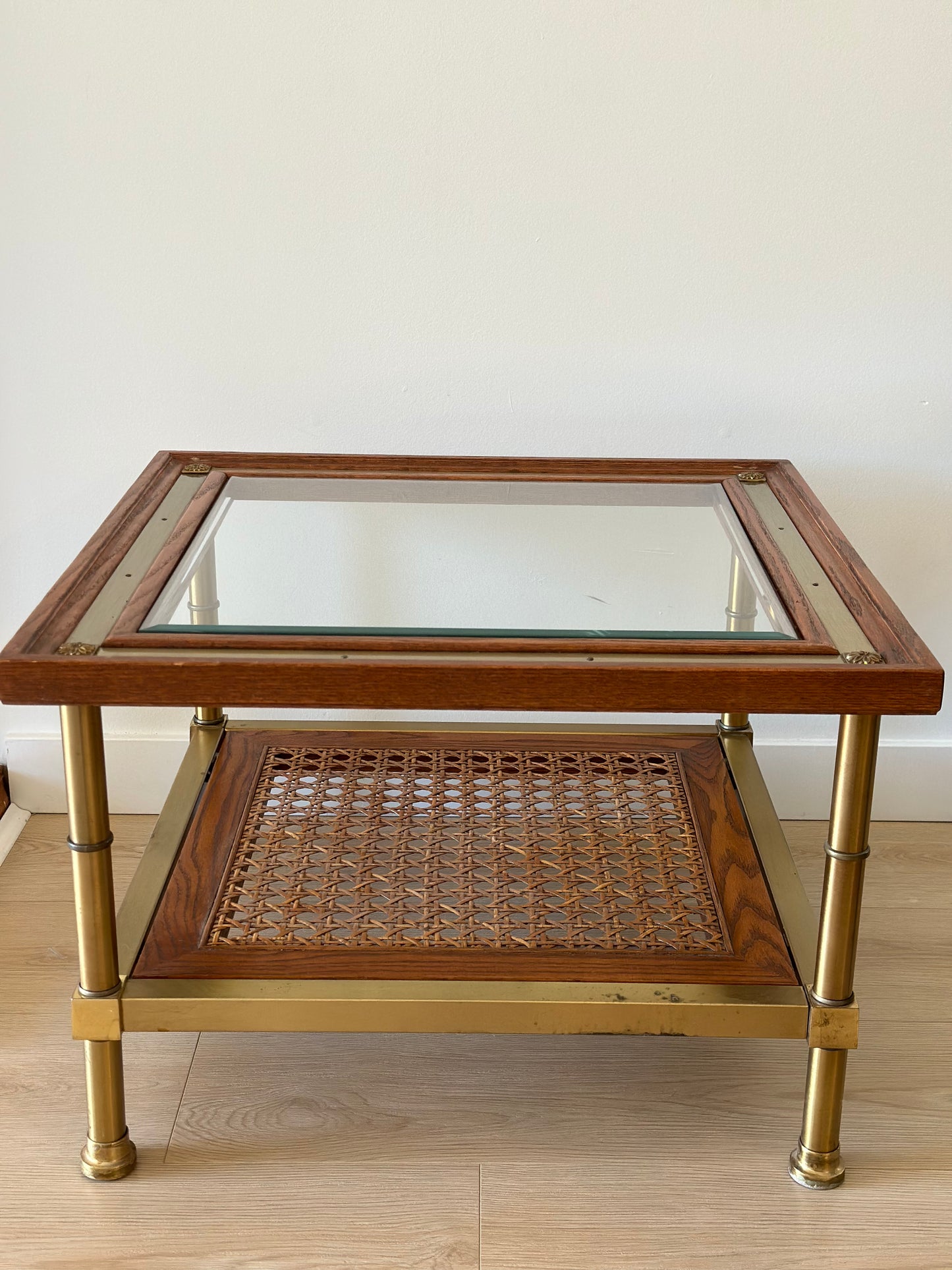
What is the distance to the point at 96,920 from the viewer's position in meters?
1.14

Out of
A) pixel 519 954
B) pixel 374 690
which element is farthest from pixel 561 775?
pixel 374 690

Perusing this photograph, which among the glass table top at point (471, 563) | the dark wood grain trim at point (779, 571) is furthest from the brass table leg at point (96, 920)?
the dark wood grain trim at point (779, 571)

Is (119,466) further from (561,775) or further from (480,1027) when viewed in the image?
(480,1027)

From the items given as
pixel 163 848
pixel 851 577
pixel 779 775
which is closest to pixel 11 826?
pixel 163 848

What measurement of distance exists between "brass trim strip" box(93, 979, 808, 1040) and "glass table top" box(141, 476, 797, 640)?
1.12 ft

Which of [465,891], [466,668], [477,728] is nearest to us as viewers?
[466,668]

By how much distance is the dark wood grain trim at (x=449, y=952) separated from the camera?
120cm

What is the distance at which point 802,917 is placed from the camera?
1.28 metres

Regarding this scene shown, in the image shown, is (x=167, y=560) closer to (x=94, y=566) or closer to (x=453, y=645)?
(x=94, y=566)

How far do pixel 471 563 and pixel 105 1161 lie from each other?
753 mm

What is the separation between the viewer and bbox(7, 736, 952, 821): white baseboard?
1785 millimetres

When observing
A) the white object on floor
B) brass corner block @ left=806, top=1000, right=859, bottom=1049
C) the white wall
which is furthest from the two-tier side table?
the white object on floor

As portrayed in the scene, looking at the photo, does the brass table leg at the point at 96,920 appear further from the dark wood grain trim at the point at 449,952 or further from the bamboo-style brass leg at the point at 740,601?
the bamboo-style brass leg at the point at 740,601

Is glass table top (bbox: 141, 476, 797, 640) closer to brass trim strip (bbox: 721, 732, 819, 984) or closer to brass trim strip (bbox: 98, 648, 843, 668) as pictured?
brass trim strip (bbox: 98, 648, 843, 668)
